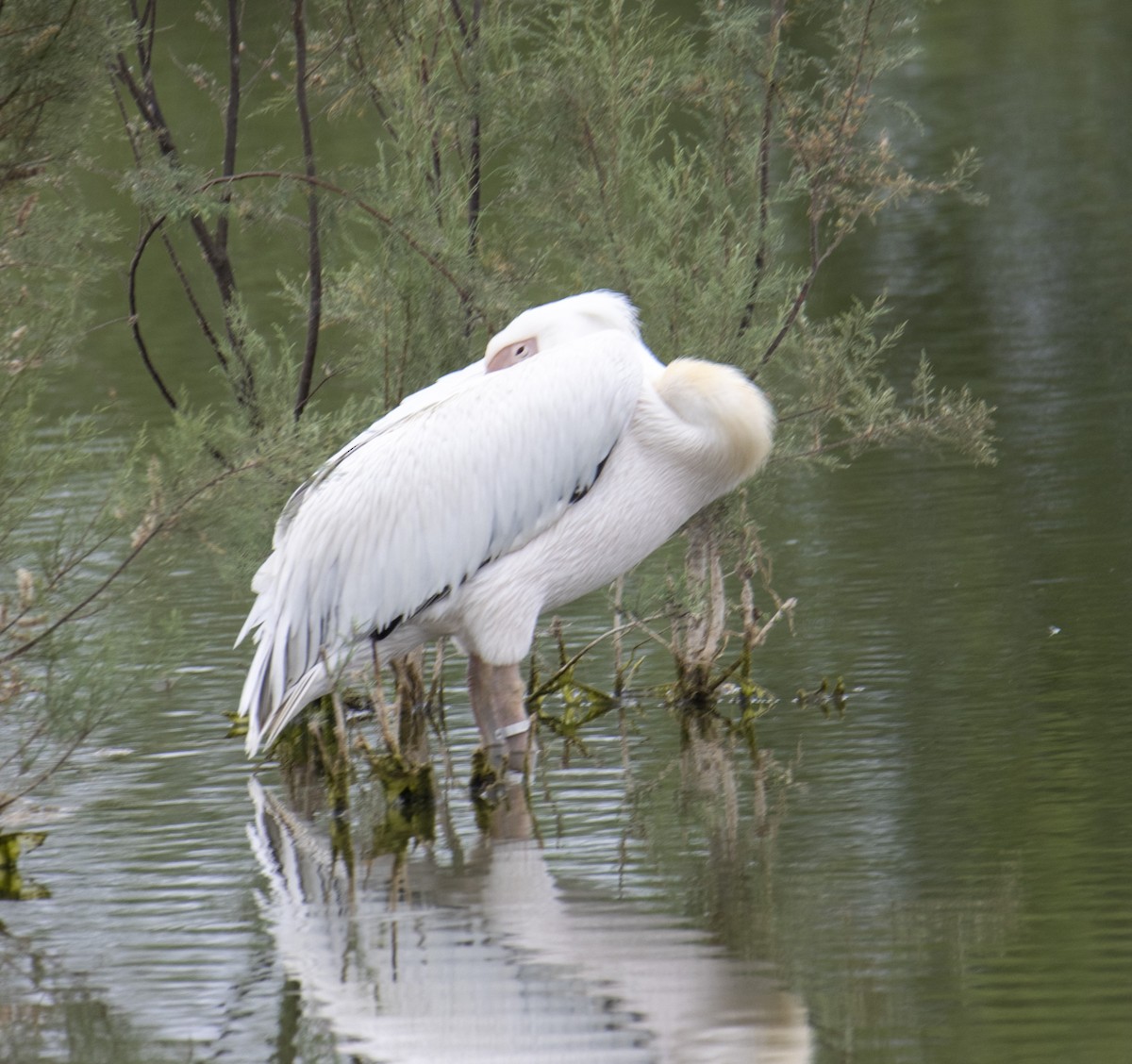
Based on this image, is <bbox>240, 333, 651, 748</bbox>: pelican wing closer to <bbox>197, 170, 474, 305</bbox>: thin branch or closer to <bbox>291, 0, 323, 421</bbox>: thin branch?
<bbox>197, 170, 474, 305</bbox>: thin branch

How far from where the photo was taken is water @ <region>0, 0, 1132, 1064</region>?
458 centimetres

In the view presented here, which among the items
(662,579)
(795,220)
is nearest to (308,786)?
(662,579)

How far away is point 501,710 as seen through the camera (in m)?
6.44

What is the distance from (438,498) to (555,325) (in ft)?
2.01

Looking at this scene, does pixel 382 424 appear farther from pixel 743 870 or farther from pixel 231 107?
pixel 743 870

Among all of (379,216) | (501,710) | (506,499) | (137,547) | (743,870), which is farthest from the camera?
(379,216)

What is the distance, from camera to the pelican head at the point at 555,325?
6453 mm

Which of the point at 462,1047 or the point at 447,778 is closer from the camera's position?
the point at 462,1047

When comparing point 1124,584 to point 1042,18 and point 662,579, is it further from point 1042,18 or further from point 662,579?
point 1042,18

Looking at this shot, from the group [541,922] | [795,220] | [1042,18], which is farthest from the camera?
[1042,18]

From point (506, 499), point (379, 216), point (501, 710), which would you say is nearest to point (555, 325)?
point (506, 499)

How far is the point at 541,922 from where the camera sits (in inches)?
207

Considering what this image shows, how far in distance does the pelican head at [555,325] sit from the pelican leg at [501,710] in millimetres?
873

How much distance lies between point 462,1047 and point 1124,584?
3.96 metres
